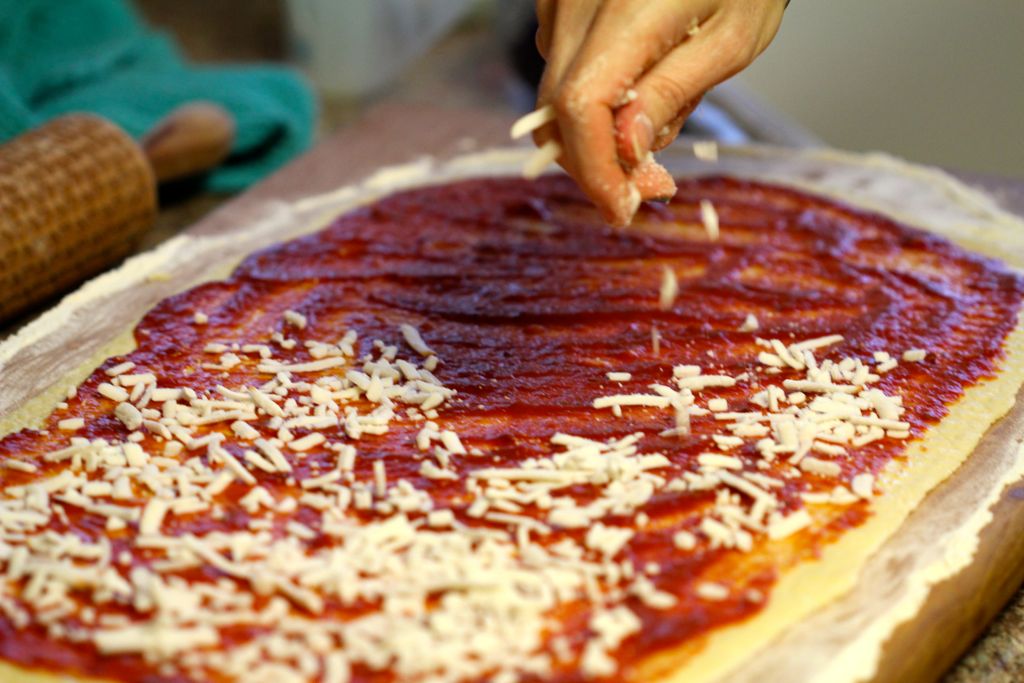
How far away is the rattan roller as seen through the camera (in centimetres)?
155

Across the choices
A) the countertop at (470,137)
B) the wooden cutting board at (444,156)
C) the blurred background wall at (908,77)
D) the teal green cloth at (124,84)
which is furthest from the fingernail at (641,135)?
the blurred background wall at (908,77)

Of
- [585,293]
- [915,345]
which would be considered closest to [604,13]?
[585,293]

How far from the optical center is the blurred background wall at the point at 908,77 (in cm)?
241

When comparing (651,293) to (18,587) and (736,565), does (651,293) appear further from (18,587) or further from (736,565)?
(18,587)

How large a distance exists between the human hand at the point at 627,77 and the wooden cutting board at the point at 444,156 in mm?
479

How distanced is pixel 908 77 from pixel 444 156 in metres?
1.28

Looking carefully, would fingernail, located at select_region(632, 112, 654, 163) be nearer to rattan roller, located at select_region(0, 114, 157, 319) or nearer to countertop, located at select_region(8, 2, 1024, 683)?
countertop, located at select_region(8, 2, 1024, 683)

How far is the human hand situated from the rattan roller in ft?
2.81

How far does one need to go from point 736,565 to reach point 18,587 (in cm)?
67

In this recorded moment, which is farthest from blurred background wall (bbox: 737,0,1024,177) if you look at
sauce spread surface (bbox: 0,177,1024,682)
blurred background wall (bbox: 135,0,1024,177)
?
sauce spread surface (bbox: 0,177,1024,682)

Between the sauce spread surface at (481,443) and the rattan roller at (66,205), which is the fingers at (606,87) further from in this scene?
the rattan roller at (66,205)

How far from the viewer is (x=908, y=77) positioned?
2604 mm

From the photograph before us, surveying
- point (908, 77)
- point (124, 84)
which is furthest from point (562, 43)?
point (908, 77)

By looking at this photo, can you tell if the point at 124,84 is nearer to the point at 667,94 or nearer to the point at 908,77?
the point at 667,94
